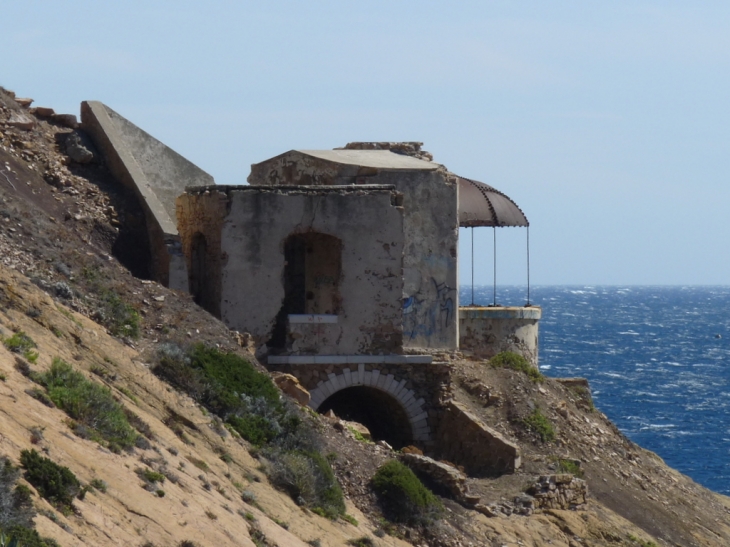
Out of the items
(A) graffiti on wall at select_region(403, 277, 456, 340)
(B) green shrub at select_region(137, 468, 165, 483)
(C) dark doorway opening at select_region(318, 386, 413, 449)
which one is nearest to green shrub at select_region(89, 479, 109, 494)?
(B) green shrub at select_region(137, 468, 165, 483)

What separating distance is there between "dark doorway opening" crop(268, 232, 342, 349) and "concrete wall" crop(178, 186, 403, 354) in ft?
5.19

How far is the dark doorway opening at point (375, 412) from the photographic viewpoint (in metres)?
28.4

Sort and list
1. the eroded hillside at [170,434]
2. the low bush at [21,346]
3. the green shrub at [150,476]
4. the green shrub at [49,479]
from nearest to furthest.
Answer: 1. the green shrub at [49,479]
2. the eroded hillside at [170,434]
3. the green shrub at [150,476]
4. the low bush at [21,346]

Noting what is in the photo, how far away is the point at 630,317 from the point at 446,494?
123 metres

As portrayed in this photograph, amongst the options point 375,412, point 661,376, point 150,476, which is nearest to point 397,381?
point 375,412

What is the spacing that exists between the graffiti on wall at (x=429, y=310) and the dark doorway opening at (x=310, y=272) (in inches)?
87.0

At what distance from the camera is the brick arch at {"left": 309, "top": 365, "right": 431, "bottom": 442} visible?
2728cm

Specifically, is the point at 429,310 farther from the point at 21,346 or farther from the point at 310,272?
the point at 21,346

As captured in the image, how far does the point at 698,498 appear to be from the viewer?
33.5 meters

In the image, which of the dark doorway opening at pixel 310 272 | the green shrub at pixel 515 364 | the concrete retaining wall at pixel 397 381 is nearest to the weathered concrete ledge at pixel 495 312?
the green shrub at pixel 515 364

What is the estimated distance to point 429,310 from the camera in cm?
3055

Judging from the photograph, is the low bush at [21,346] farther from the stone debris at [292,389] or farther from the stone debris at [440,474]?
the stone debris at [440,474]

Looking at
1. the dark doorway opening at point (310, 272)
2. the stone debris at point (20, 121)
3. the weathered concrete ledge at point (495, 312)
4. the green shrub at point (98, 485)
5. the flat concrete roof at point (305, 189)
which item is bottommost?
the green shrub at point (98, 485)

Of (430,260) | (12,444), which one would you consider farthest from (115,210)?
(12,444)
